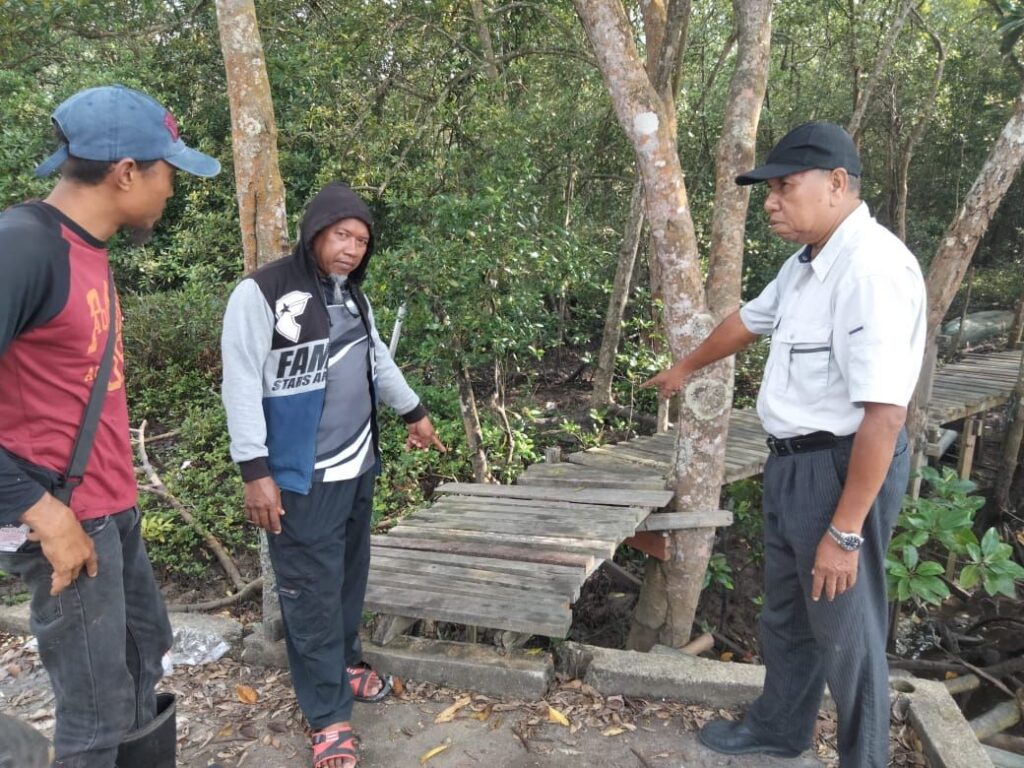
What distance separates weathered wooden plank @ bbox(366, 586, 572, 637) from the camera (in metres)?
2.86

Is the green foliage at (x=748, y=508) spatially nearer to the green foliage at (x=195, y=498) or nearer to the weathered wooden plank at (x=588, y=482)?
the weathered wooden plank at (x=588, y=482)

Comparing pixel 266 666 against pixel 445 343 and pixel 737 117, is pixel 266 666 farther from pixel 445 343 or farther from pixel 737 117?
pixel 737 117

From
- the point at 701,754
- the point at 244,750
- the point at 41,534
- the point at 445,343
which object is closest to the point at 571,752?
the point at 701,754

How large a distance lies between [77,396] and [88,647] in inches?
24.9

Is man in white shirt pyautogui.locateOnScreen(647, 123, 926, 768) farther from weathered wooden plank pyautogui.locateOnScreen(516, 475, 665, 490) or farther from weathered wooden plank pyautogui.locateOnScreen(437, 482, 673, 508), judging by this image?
weathered wooden plank pyautogui.locateOnScreen(516, 475, 665, 490)

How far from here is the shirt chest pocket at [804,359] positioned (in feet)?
6.88

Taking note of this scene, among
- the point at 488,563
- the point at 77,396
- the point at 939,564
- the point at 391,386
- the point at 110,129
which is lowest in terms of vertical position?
the point at 939,564

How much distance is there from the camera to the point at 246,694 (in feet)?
9.82

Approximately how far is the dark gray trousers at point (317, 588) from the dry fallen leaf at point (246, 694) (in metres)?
0.56

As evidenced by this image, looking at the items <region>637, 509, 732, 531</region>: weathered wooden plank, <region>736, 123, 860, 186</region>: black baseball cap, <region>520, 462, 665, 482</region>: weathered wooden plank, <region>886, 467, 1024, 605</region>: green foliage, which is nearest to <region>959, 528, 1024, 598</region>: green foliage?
<region>886, 467, 1024, 605</region>: green foliage

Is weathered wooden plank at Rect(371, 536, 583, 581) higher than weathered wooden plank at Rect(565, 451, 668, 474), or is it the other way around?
weathered wooden plank at Rect(565, 451, 668, 474)

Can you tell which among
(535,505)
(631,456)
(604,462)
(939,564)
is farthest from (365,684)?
(939,564)

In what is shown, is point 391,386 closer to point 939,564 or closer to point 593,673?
point 593,673

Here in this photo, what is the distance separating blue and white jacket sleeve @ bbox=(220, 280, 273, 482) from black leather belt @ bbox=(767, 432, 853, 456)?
1680 mm
